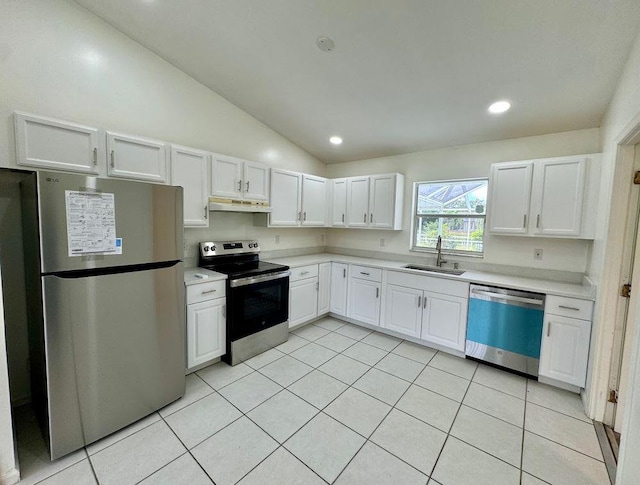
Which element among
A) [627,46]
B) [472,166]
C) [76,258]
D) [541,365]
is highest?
[627,46]

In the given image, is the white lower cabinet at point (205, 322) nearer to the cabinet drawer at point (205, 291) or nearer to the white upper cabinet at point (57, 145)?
the cabinet drawer at point (205, 291)

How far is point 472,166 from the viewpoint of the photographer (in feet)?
11.0

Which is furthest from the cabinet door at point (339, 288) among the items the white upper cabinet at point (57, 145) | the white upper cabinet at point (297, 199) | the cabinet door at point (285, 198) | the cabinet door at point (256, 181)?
the white upper cabinet at point (57, 145)

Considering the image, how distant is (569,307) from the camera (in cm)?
240

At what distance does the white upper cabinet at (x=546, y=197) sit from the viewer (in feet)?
8.21

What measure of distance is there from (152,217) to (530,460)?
9.65 feet

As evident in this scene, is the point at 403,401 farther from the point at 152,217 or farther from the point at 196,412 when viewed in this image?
the point at 152,217

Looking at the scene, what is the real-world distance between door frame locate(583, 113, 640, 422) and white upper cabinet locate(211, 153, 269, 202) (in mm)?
3104

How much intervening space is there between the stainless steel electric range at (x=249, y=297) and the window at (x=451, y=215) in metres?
1.97

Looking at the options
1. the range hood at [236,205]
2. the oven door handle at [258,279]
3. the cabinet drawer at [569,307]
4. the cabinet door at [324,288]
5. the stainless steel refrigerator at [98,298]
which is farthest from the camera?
the cabinet door at [324,288]

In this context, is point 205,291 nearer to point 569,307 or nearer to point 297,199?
point 297,199

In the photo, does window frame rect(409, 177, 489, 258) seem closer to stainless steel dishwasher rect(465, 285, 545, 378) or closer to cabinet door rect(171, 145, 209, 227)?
stainless steel dishwasher rect(465, 285, 545, 378)

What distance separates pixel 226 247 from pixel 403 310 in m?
2.25

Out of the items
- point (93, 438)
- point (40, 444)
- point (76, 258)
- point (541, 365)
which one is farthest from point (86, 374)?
point (541, 365)
